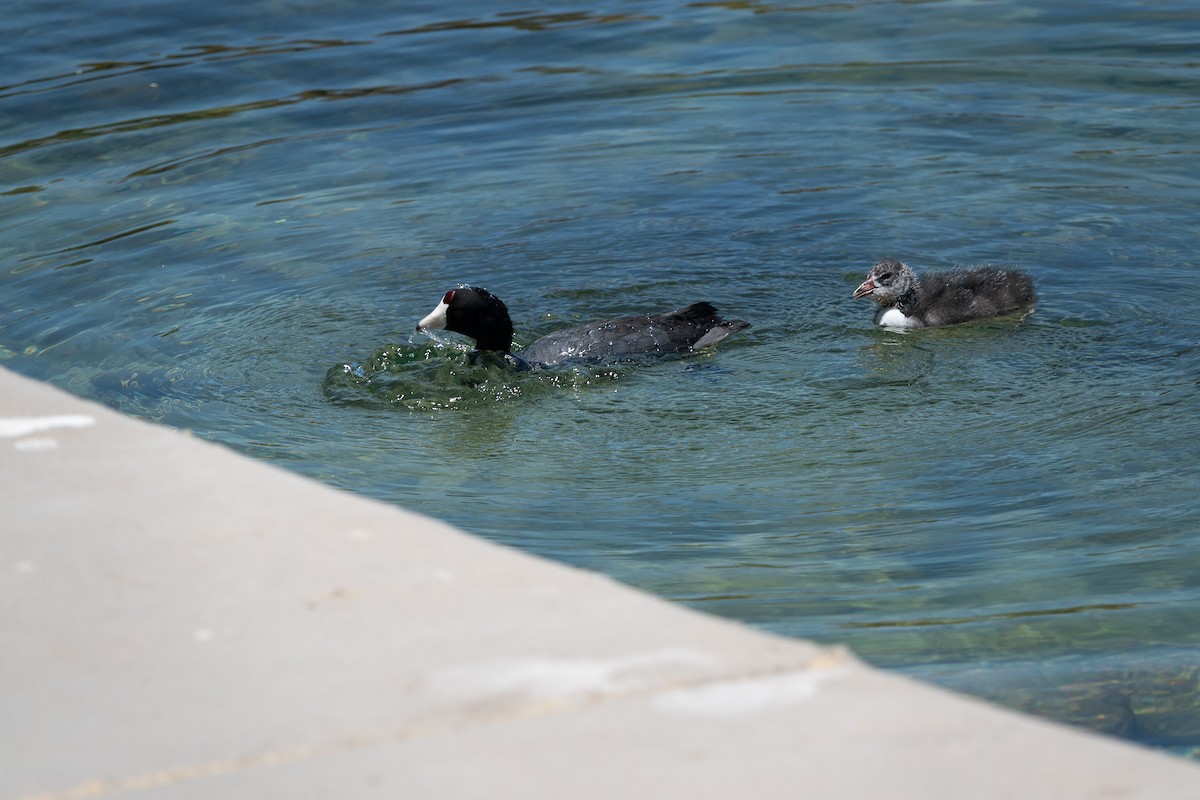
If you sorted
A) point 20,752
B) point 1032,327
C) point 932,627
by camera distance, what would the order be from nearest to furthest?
point 20,752
point 932,627
point 1032,327

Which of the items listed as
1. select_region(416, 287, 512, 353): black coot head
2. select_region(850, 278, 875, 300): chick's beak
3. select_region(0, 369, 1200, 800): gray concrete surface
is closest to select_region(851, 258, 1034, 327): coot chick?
select_region(850, 278, 875, 300): chick's beak

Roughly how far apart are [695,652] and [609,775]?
0.35 metres

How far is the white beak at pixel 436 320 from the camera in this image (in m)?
8.43

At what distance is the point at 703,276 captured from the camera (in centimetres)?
991

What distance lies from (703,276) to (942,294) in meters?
1.60

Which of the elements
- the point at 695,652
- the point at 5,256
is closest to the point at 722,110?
the point at 5,256

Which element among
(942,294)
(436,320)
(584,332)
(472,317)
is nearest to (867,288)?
(942,294)

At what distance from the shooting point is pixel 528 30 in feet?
54.7

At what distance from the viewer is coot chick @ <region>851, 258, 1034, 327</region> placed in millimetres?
8977

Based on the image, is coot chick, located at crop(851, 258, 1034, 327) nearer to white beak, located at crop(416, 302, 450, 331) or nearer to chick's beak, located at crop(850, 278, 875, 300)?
chick's beak, located at crop(850, 278, 875, 300)

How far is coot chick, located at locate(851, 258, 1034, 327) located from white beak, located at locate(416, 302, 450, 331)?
2565 mm

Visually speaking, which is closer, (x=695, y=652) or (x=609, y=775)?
(x=609, y=775)

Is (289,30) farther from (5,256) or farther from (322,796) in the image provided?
(322,796)

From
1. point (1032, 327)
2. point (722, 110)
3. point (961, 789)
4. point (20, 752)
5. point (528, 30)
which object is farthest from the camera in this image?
point (528, 30)
